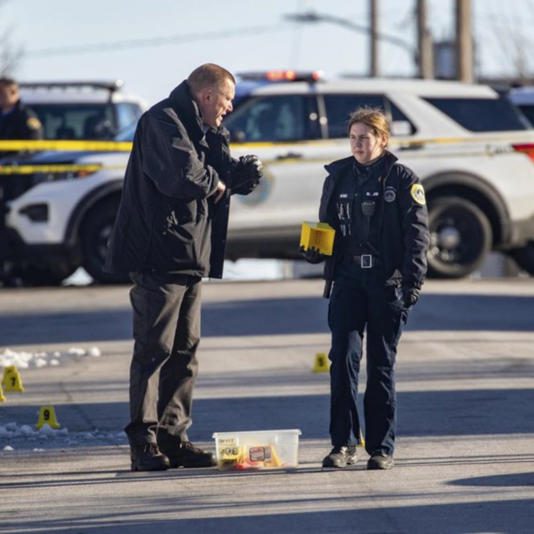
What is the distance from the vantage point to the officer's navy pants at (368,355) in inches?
316

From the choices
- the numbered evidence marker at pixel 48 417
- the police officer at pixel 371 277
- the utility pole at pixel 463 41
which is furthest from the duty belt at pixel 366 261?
the utility pole at pixel 463 41

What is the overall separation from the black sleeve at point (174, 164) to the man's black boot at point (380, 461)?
4.72 ft

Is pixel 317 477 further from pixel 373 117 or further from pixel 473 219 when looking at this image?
pixel 473 219

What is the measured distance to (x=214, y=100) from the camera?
8.04m

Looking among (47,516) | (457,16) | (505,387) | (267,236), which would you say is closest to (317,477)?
(47,516)

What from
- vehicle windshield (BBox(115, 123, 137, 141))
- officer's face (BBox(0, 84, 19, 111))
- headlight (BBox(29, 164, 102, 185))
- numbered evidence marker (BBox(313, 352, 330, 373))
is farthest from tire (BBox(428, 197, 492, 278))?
numbered evidence marker (BBox(313, 352, 330, 373))

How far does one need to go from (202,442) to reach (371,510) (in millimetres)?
2053

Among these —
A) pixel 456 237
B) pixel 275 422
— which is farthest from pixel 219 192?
pixel 456 237

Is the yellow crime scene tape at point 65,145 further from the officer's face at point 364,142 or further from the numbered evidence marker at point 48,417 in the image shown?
the officer's face at point 364,142

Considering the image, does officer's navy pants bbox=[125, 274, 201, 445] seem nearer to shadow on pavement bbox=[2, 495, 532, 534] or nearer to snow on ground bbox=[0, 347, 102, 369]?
shadow on pavement bbox=[2, 495, 532, 534]

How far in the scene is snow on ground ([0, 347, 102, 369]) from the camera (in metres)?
12.2

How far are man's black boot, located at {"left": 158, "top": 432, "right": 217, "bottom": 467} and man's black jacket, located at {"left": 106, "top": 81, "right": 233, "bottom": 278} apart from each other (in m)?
0.80

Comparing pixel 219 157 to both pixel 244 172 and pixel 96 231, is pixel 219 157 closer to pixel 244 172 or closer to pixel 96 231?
pixel 244 172

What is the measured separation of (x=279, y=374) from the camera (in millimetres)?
11492
